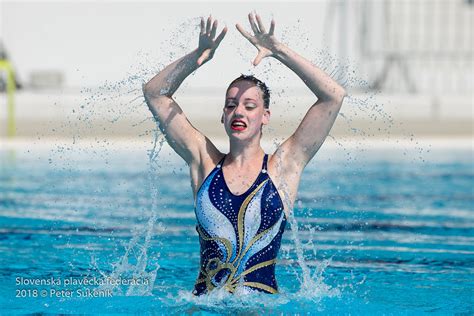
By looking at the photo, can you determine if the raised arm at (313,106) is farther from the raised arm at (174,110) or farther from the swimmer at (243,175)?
the raised arm at (174,110)

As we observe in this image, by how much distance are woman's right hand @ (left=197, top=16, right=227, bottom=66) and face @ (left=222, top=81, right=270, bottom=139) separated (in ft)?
A: 0.66

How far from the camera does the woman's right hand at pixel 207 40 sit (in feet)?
14.1

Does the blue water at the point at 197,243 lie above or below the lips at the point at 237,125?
below

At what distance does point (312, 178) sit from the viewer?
11.8 m

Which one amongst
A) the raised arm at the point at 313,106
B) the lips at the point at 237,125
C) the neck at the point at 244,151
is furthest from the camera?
the neck at the point at 244,151

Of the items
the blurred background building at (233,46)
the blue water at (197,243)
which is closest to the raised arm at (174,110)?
the blue water at (197,243)

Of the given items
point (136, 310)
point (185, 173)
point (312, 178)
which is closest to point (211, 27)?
point (136, 310)

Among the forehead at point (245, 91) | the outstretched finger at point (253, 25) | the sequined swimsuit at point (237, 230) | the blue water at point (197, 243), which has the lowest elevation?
the blue water at point (197, 243)

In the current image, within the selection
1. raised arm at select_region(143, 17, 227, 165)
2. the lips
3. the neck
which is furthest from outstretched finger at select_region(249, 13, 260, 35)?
the neck

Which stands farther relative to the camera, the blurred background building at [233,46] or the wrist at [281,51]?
the blurred background building at [233,46]

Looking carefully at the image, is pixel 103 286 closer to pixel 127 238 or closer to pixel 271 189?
pixel 271 189

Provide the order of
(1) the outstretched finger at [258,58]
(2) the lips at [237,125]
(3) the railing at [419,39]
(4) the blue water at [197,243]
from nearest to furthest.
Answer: (1) the outstretched finger at [258,58]
(2) the lips at [237,125]
(4) the blue water at [197,243]
(3) the railing at [419,39]

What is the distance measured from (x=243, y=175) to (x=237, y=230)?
0.26 m

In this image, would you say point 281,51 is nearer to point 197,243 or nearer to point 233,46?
point 197,243
